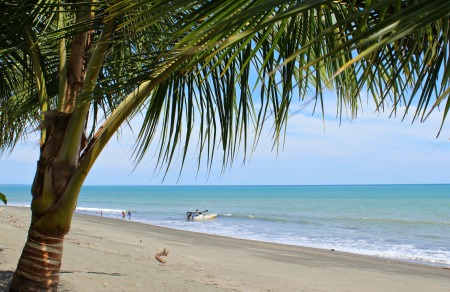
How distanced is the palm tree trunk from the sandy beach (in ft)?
5.16

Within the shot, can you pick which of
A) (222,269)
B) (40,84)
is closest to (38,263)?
(40,84)

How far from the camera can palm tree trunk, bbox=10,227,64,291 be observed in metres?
2.88

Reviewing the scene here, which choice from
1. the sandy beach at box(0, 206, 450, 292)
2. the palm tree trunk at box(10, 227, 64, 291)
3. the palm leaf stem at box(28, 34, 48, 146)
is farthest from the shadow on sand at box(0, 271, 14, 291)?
the palm leaf stem at box(28, 34, 48, 146)

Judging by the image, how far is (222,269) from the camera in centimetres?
1162

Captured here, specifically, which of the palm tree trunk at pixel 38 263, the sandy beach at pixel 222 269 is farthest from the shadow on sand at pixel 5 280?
the palm tree trunk at pixel 38 263

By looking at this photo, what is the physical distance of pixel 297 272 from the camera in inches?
479

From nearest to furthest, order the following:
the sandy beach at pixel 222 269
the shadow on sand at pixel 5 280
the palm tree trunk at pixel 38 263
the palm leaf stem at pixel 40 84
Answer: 1. the palm tree trunk at pixel 38 263
2. the palm leaf stem at pixel 40 84
3. the shadow on sand at pixel 5 280
4. the sandy beach at pixel 222 269

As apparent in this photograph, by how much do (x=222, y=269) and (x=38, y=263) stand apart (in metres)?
8.99

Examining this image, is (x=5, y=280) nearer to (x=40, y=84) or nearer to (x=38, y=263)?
(x=38, y=263)

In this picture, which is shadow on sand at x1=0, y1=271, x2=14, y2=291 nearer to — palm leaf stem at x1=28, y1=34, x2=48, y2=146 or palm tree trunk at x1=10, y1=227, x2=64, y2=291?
palm tree trunk at x1=10, y1=227, x2=64, y2=291

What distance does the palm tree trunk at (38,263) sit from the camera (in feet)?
9.44

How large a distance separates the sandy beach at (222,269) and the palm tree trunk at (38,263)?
1573mm

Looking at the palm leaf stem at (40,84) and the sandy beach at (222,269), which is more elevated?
the palm leaf stem at (40,84)

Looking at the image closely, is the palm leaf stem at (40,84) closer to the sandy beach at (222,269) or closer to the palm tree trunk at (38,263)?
the palm tree trunk at (38,263)
